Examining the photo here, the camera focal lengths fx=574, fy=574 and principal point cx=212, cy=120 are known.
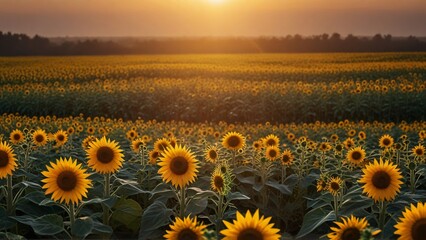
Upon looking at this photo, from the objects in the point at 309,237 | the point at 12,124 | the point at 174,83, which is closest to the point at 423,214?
the point at 309,237

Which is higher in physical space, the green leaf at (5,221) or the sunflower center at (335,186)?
the sunflower center at (335,186)

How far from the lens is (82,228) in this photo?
390 centimetres

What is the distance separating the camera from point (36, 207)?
463 centimetres

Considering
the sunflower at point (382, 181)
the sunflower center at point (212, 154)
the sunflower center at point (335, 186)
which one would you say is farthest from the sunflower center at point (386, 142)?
the sunflower at point (382, 181)

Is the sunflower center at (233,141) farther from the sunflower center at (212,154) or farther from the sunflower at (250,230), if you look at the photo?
the sunflower at (250,230)

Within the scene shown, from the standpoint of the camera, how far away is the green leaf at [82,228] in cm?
386

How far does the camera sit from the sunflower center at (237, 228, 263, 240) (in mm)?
→ 2432

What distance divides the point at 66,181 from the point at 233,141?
6.69 ft

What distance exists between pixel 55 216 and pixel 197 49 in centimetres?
6142

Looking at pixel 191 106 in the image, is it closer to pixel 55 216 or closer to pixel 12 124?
pixel 12 124

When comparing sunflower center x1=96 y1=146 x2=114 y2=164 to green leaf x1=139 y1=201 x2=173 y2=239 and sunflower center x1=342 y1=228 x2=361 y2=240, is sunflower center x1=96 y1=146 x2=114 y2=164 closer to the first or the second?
green leaf x1=139 y1=201 x2=173 y2=239

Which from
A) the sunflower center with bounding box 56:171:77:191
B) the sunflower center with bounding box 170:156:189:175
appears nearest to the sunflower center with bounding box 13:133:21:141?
the sunflower center with bounding box 56:171:77:191

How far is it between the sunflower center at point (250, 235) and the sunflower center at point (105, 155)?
2133 millimetres

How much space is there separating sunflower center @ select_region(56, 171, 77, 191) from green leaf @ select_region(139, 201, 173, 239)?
645 mm
